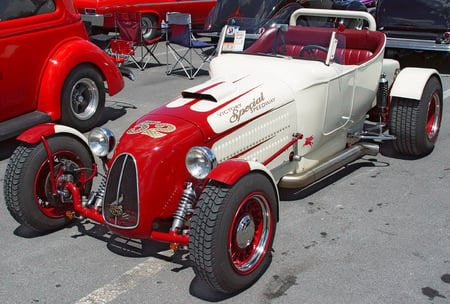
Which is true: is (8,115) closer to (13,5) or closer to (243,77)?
(13,5)

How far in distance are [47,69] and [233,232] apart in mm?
3979

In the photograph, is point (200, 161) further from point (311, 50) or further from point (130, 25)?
point (130, 25)

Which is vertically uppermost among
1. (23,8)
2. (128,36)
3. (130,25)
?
(23,8)

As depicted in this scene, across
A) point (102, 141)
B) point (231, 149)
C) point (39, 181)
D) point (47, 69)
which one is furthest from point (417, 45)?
point (39, 181)

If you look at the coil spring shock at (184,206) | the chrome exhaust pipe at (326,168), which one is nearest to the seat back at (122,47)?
the chrome exhaust pipe at (326,168)

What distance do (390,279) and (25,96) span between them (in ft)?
14.9

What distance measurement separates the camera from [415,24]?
1100cm

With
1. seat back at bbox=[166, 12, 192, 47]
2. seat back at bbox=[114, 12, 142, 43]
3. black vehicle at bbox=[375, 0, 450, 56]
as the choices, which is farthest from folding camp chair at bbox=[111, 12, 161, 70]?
black vehicle at bbox=[375, 0, 450, 56]

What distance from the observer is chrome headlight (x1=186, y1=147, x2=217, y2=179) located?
341 centimetres

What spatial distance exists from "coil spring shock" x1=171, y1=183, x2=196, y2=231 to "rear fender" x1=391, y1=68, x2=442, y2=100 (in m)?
2.90

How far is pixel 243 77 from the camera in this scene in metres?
4.54

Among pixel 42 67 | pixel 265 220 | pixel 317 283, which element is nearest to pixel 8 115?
pixel 42 67

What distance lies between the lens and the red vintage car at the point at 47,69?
19.7ft

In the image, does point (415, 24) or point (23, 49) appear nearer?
point (23, 49)
